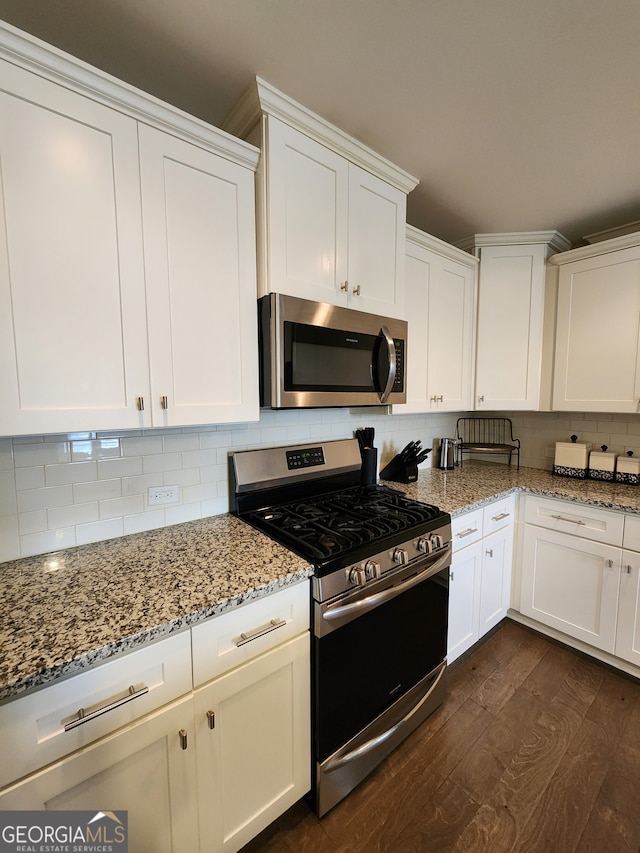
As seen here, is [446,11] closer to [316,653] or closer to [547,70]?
[547,70]

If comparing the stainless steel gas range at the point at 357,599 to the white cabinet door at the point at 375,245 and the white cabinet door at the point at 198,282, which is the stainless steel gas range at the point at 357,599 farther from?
the white cabinet door at the point at 375,245

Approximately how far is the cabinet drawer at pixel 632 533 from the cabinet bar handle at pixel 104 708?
2.21 metres

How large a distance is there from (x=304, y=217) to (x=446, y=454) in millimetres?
1870

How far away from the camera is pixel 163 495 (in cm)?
145

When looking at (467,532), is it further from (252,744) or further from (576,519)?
(252,744)

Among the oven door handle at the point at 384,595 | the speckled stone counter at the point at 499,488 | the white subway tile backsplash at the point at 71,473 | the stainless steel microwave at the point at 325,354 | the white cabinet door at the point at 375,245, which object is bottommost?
the oven door handle at the point at 384,595

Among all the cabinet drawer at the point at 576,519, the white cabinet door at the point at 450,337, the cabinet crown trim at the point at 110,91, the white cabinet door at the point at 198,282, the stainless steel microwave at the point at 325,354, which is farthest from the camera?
the white cabinet door at the point at 450,337

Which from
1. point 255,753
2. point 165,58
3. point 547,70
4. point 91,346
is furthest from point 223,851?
point 547,70

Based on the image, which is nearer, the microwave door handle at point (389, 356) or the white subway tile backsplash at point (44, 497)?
the white subway tile backsplash at point (44, 497)

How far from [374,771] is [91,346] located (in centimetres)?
191

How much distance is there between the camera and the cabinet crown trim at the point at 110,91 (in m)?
0.88

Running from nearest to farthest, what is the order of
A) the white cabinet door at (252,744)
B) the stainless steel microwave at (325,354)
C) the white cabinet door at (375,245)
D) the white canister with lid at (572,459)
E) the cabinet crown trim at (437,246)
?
the white cabinet door at (252,744)
the stainless steel microwave at (325,354)
the white cabinet door at (375,245)
the cabinet crown trim at (437,246)
the white canister with lid at (572,459)

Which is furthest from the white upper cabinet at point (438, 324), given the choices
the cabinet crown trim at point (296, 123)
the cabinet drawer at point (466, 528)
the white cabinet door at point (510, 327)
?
the cabinet drawer at point (466, 528)

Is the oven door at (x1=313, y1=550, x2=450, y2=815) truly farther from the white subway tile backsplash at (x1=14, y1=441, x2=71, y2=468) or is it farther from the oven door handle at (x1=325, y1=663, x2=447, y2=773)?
the white subway tile backsplash at (x1=14, y1=441, x2=71, y2=468)
